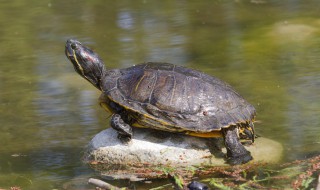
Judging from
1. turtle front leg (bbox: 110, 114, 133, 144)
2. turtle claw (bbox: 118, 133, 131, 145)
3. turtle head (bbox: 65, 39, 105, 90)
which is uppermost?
turtle head (bbox: 65, 39, 105, 90)

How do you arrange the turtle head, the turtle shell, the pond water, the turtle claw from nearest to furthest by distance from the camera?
the turtle shell, the turtle claw, the turtle head, the pond water

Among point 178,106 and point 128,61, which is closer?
point 178,106

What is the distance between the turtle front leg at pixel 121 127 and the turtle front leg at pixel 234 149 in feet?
2.52

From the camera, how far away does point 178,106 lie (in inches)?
218

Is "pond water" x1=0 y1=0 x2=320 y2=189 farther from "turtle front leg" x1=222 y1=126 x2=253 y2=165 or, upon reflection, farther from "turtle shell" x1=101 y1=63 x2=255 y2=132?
"turtle shell" x1=101 y1=63 x2=255 y2=132

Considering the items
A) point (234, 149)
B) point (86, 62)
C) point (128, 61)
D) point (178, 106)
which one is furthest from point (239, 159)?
point (128, 61)

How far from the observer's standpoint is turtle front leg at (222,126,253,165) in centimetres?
552

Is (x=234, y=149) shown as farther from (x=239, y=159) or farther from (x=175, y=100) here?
(x=175, y=100)

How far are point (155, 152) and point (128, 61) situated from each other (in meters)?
3.11

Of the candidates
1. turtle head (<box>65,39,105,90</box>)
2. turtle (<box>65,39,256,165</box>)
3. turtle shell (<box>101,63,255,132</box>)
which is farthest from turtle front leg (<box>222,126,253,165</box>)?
turtle head (<box>65,39,105,90</box>)

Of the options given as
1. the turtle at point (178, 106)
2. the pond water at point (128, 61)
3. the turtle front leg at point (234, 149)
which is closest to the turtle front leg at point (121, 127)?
the turtle at point (178, 106)

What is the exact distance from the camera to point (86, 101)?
7.48 meters

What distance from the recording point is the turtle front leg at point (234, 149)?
5.52 metres

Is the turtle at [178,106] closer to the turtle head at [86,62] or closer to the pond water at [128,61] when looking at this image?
the turtle head at [86,62]
